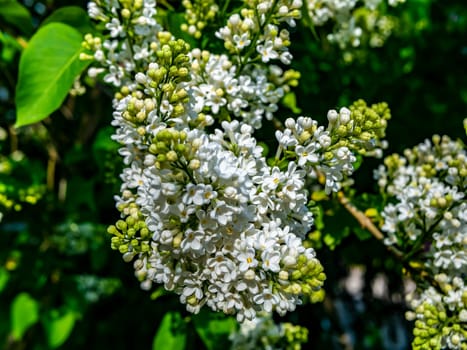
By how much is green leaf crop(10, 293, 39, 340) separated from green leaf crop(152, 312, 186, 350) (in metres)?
1.29

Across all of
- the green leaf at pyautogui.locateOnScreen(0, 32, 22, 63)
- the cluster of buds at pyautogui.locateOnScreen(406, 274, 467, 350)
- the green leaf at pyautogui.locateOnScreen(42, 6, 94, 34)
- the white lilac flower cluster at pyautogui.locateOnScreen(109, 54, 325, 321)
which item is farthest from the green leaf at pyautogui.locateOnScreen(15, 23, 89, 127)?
the cluster of buds at pyautogui.locateOnScreen(406, 274, 467, 350)

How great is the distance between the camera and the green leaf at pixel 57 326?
120 inches

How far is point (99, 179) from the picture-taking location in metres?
2.32

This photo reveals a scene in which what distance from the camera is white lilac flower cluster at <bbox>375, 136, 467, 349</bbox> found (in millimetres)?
1485

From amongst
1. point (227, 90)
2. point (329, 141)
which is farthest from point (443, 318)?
point (227, 90)

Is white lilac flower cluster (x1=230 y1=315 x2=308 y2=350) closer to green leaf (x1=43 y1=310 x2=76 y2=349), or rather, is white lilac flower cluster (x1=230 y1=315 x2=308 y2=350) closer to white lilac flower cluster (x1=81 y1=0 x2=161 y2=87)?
white lilac flower cluster (x1=81 y1=0 x2=161 y2=87)

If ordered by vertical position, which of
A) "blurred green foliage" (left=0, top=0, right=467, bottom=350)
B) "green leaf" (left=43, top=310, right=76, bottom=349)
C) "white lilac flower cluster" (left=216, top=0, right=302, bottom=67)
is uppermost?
"white lilac flower cluster" (left=216, top=0, right=302, bottom=67)

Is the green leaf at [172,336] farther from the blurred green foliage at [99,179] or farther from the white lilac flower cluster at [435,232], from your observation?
the white lilac flower cluster at [435,232]

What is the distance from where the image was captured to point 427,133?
2510 millimetres

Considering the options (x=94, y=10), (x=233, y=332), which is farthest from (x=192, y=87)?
(x=233, y=332)

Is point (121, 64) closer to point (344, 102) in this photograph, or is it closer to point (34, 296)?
point (344, 102)

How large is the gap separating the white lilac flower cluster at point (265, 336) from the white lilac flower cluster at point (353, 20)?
1.05 metres

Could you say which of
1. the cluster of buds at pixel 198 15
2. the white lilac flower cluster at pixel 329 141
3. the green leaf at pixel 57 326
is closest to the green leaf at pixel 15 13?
the cluster of buds at pixel 198 15

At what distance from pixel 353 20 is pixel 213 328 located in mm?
1346
